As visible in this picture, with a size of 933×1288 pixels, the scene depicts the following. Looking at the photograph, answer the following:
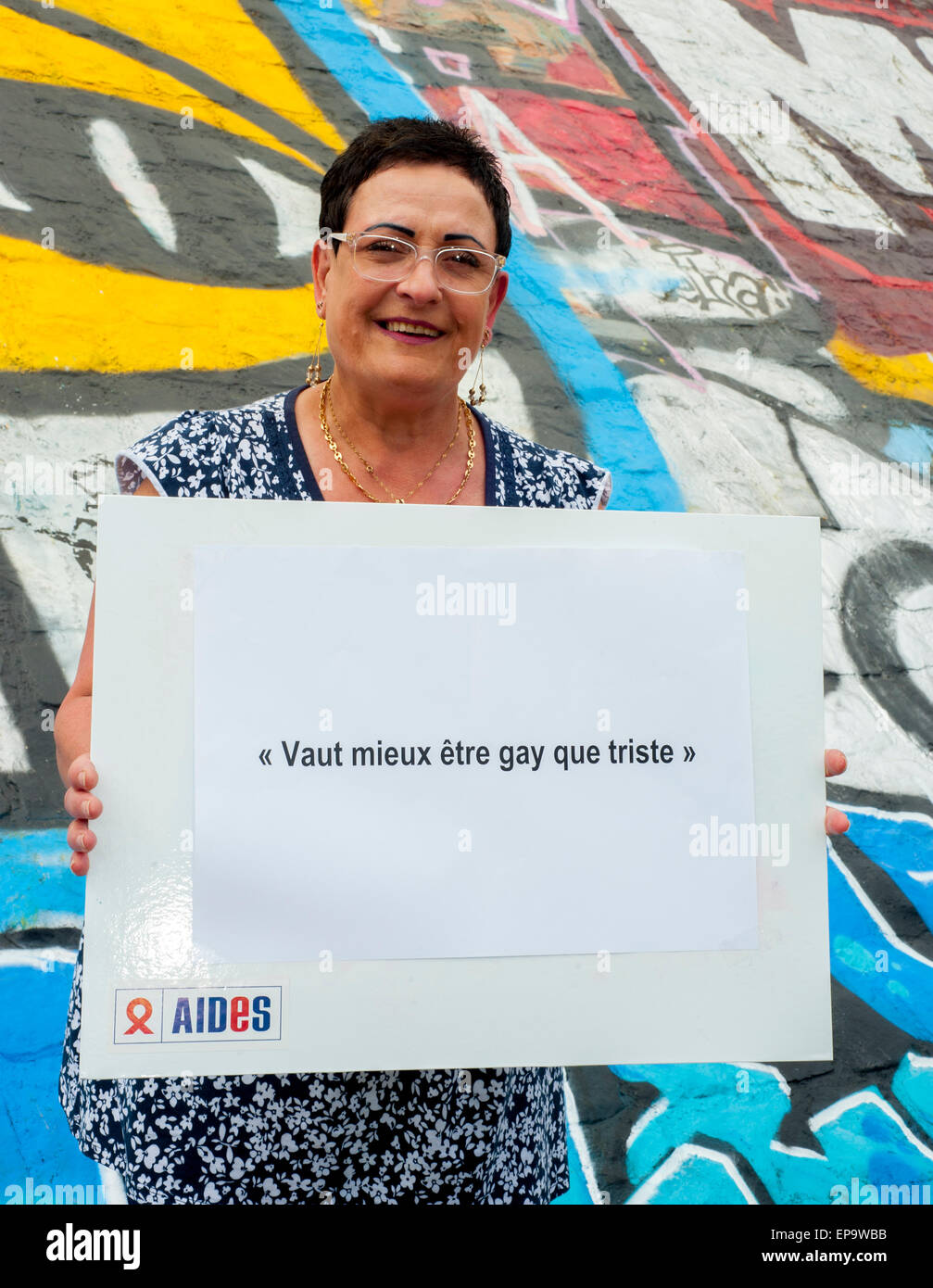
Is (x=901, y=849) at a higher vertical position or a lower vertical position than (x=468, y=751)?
higher

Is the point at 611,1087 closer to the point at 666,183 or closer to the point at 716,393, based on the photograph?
the point at 716,393

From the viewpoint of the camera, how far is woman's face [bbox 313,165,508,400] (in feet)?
4.82

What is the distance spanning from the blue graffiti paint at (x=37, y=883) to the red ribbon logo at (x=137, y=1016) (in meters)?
1.34

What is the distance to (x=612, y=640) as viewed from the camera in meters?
1.35

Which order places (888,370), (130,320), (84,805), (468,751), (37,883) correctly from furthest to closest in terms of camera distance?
(888,370), (130,320), (37,883), (468,751), (84,805)

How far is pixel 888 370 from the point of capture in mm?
3232

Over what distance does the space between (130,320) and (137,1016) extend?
1.95m

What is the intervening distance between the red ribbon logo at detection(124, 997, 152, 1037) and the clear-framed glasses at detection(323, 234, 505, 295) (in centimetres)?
102

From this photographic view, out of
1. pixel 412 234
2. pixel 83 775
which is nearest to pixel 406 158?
pixel 412 234

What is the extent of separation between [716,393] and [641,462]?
0.34m

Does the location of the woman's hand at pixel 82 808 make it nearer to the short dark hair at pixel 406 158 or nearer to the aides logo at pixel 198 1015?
the aides logo at pixel 198 1015

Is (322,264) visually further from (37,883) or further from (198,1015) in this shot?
(37,883)

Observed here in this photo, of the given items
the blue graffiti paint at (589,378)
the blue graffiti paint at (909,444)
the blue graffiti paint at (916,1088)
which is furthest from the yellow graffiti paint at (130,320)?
the blue graffiti paint at (916,1088)

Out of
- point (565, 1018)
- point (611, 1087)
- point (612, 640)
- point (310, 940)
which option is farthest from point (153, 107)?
point (611, 1087)
